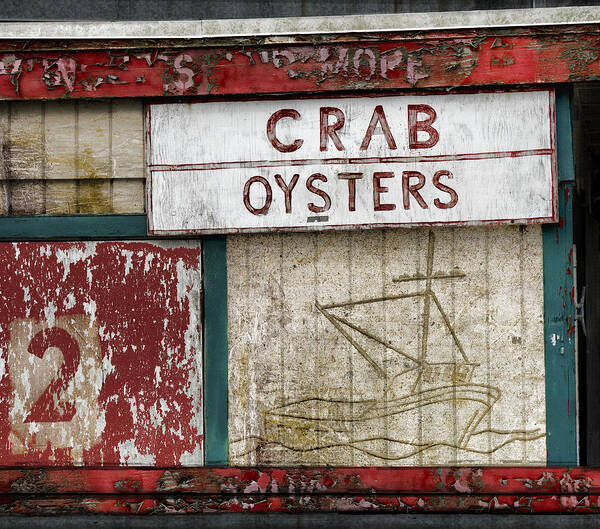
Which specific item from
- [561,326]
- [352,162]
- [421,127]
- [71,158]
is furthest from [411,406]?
[71,158]

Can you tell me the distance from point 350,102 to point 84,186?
1.65m

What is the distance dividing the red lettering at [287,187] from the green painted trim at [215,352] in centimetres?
43

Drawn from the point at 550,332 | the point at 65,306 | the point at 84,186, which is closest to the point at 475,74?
the point at 550,332

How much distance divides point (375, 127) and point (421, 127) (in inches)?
10.2

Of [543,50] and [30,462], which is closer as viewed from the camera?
[543,50]

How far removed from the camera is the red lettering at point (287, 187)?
346 cm

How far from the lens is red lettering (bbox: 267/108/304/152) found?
11.4ft

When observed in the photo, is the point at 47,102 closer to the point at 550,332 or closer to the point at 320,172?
the point at 320,172

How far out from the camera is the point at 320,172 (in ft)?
11.3

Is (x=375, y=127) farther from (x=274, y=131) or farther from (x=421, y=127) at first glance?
(x=274, y=131)

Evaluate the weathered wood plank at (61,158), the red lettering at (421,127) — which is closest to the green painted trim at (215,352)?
the weathered wood plank at (61,158)

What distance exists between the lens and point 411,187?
135 inches

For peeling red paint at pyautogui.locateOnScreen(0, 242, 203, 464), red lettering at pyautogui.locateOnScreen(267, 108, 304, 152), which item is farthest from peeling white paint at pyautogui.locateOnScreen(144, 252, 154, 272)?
red lettering at pyautogui.locateOnScreen(267, 108, 304, 152)

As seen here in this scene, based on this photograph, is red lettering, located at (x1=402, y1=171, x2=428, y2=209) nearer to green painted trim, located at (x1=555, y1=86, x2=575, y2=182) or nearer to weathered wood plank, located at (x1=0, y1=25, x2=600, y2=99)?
weathered wood plank, located at (x1=0, y1=25, x2=600, y2=99)
